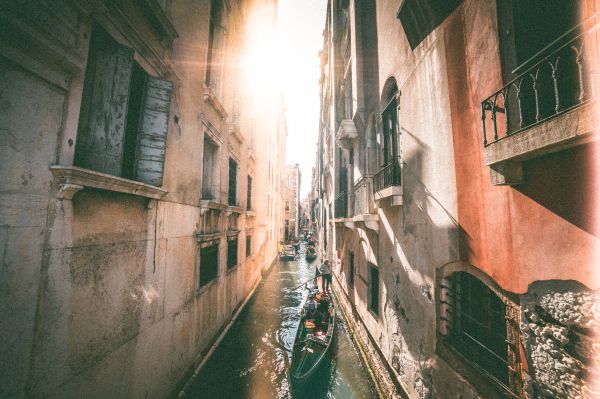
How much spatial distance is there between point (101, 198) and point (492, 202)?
5.13m

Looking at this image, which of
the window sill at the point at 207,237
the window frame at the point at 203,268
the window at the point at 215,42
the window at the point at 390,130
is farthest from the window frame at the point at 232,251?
the window at the point at 390,130

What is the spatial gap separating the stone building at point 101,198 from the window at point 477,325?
5.06m

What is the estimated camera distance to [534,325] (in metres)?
2.43

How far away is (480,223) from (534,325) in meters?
1.19

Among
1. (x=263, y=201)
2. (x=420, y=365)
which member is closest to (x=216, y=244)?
(x=420, y=365)

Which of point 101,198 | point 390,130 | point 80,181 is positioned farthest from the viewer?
point 390,130

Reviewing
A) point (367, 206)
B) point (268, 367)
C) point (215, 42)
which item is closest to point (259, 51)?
point (215, 42)

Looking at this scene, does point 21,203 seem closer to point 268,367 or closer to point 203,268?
point 203,268

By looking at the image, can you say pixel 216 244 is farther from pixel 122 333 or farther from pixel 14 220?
pixel 14 220

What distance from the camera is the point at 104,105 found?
354cm

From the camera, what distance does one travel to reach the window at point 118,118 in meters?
3.43

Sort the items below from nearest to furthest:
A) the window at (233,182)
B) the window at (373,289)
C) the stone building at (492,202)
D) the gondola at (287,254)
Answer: the stone building at (492,202) < the window at (373,289) < the window at (233,182) < the gondola at (287,254)

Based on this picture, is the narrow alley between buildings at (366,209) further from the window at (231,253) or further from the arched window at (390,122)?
the window at (231,253)

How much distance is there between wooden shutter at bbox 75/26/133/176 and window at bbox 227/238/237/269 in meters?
6.31
